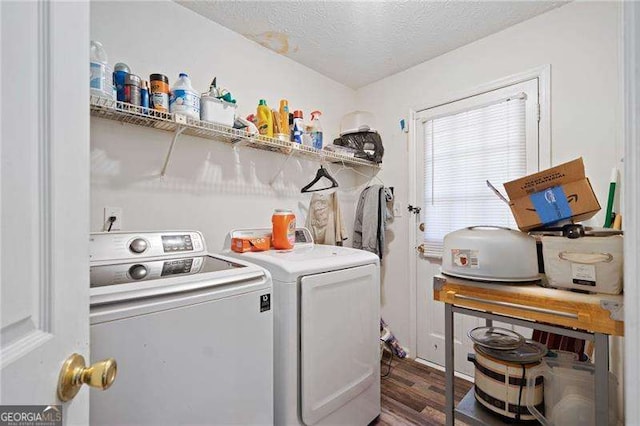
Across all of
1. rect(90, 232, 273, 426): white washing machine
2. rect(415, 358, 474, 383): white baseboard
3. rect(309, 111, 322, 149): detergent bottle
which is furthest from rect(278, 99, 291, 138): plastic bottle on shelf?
rect(415, 358, 474, 383): white baseboard

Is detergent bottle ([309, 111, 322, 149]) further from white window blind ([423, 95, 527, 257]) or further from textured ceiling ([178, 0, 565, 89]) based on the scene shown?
white window blind ([423, 95, 527, 257])

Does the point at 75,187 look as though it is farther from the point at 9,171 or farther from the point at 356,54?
the point at 356,54

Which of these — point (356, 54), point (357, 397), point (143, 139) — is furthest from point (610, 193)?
point (143, 139)

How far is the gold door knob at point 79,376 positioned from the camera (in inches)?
17.5

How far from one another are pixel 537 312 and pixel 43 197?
140cm

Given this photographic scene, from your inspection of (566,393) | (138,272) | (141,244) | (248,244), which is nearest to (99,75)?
(141,244)

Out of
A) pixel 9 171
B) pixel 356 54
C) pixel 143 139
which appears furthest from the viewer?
pixel 356 54

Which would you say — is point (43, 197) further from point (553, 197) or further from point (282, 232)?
point (553, 197)

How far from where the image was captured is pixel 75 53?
0.48 meters

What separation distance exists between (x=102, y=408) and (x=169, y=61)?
183 centimetres

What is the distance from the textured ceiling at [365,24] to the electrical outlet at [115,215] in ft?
4.54

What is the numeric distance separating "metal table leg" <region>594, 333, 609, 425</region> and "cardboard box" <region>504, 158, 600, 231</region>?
1.46 feet

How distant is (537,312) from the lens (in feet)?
3.33

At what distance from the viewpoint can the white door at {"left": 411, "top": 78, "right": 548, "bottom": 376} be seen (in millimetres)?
2016
